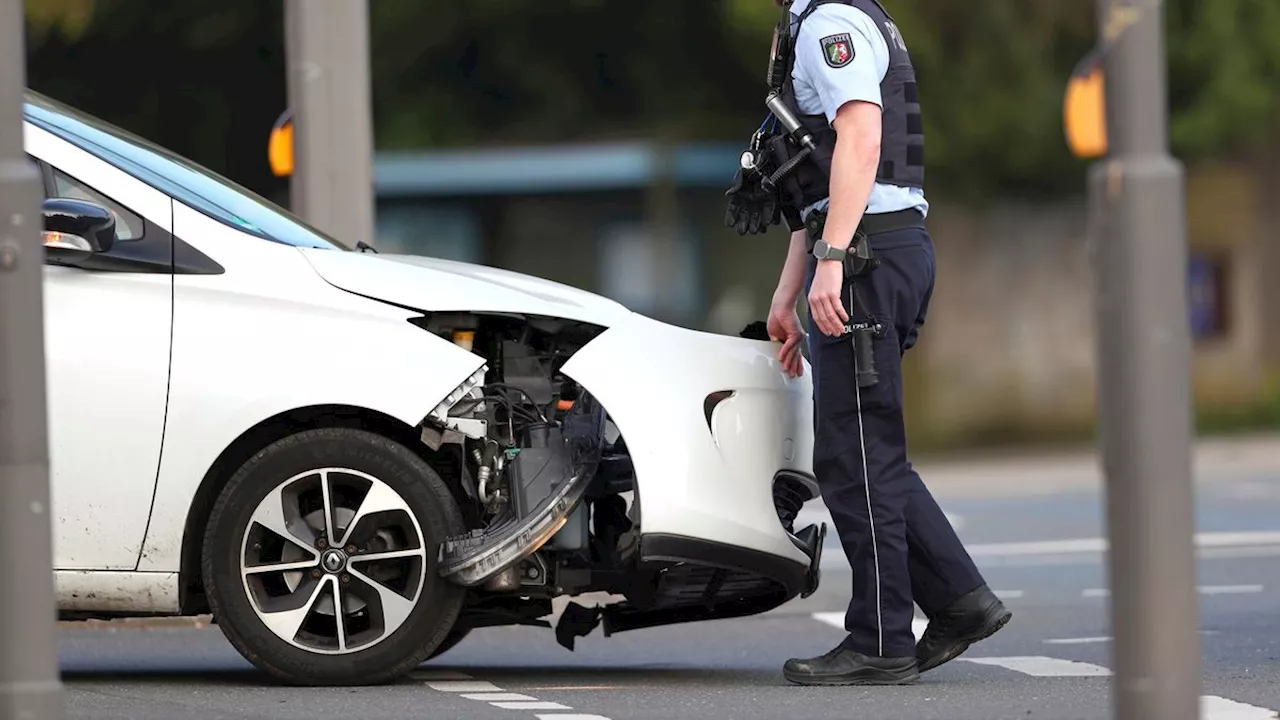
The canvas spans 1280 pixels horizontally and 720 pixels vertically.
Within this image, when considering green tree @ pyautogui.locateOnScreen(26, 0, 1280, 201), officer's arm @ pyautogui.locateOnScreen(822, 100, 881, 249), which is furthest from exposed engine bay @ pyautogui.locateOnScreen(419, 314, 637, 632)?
green tree @ pyautogui.locateOnScreen(26, 0, 1280, 201)

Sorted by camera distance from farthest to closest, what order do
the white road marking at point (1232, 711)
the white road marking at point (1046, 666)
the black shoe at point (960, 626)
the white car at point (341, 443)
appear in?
the white road marking at point (1046, 666) < the black shoe at point (960, 626) < the white car at point (341, 443) < the white road marking at point (1232, 711)

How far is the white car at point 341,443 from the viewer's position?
6.16 m

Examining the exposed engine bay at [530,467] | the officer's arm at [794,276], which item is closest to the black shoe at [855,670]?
the exposed engine bay at [530,467]

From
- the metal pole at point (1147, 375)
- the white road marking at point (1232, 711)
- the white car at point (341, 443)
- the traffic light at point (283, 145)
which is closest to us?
the metal pole at point (1147, 375)

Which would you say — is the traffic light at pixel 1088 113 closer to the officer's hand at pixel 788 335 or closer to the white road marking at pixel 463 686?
the officer's hand at pixel 788 335

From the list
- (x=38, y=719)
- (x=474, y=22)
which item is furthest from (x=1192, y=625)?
(x=474, y=22)

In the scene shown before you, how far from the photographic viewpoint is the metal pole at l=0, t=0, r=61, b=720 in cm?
466

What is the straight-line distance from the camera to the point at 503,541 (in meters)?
6.17

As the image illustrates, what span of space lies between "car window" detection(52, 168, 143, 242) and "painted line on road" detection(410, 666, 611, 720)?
5.01 ft

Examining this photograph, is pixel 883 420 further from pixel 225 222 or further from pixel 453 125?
pixel 453 125

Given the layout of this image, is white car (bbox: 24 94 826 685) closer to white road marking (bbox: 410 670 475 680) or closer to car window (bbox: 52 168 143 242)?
car window (bbox: 52 168 143 242)

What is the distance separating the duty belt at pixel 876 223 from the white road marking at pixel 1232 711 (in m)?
1.50

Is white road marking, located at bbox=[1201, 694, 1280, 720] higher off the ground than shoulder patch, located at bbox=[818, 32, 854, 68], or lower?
lower

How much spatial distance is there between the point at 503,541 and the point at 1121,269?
2184 millimetres
